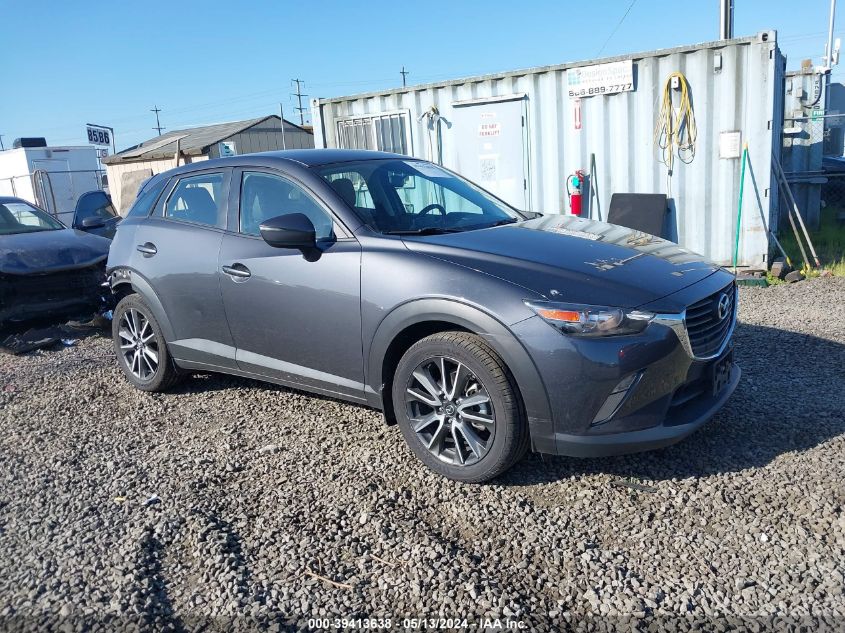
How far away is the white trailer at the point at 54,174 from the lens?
838 inches

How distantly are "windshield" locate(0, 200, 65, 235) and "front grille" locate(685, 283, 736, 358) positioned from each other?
24.6ft

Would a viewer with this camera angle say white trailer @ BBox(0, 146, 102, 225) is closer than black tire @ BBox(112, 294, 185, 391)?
No

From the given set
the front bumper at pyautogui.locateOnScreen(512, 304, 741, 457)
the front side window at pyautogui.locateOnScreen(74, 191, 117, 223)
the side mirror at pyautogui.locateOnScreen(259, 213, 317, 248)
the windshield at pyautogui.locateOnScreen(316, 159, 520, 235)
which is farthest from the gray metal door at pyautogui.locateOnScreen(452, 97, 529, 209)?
the front bumper at pyautogui.locateOnScreen(512, 304, 741, 457)

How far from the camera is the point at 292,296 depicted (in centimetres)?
419

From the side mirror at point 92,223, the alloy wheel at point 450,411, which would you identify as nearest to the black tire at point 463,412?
the alloy wheel at point 450,411

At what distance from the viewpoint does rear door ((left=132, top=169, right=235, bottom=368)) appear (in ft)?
15.4

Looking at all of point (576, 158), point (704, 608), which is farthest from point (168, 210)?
point (576, 158)

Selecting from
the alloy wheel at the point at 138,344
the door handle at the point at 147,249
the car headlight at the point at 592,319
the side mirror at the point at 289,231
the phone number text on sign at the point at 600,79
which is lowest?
the alloy wheel at the point at 138,344

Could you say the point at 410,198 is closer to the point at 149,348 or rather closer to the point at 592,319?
the point at 592,319

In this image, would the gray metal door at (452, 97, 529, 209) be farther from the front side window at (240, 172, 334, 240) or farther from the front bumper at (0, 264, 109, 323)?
the front side window at (240, 172, 334, 240)

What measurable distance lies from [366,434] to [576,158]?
256 inches

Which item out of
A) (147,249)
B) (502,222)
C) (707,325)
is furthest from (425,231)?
(147,249)

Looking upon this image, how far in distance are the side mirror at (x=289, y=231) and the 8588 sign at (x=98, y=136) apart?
2287cm

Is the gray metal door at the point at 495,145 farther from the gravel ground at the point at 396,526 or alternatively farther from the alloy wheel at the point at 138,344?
the alloy wheel at the point at 138,344
